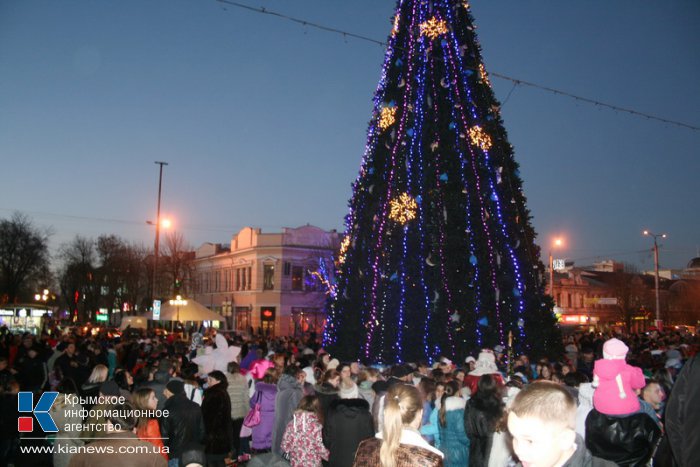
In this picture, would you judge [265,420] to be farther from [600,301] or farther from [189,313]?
[600,301]

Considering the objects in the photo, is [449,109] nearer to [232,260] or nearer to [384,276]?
[384,276]

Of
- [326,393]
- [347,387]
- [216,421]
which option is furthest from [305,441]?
[326,393]

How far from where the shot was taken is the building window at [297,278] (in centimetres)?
5988

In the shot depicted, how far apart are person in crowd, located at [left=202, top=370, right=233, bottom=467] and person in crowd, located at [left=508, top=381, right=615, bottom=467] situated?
647cm

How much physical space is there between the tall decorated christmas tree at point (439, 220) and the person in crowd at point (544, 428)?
1315 cm

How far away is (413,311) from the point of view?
16141mm

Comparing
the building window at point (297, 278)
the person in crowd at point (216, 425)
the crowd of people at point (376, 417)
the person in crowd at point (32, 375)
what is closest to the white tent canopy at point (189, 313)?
the crowd of people at point (376, 417)

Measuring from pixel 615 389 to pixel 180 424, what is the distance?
17.2 feet

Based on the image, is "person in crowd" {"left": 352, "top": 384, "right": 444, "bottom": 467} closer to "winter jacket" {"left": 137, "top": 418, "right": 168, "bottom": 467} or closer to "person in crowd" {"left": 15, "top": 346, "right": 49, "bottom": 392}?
"winter jacket" {"left": 137, "top": 418, "right": 168, "bottom": 467}

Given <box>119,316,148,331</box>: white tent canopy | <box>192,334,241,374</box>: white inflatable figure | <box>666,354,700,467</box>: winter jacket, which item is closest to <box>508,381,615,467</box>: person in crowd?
<box>666,354,700,467</box>: winter jacket

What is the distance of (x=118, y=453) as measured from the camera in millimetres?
4332

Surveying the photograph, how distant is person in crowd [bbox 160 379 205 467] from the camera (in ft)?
25.4

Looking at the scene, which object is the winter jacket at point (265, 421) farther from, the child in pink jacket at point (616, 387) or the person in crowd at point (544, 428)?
the person in crowd at point (544, 428)

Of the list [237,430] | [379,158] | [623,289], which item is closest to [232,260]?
[623,289]
